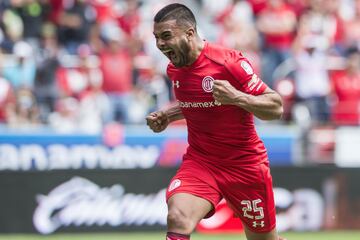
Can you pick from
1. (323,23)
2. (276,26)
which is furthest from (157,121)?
(323,23)

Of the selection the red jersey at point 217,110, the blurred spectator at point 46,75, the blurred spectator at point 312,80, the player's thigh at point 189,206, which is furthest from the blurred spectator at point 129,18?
the player's thigh at point 189,206

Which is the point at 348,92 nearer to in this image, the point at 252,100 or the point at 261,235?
the point at 261,235

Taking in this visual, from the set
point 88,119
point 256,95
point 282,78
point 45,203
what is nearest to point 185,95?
point 256,95

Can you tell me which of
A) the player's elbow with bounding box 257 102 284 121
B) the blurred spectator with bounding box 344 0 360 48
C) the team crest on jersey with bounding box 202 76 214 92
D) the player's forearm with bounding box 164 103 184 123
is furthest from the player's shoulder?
the blurred spectator with bounding box 344 0 360 48

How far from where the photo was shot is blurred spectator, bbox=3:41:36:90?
51.0 feet

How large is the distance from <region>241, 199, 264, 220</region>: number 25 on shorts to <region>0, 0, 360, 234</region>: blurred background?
5.99 metres

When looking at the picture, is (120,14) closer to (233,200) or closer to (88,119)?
(88,119)

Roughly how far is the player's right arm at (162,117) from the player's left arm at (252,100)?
1.11m

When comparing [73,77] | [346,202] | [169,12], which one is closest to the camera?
[169,12]

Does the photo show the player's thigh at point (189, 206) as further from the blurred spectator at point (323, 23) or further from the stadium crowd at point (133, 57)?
the blurred spectator at point (323, 23)

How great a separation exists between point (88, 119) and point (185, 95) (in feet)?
24.4

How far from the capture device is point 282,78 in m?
16.9

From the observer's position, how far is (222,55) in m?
7.94

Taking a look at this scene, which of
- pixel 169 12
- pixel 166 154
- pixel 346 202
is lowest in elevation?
pixel 346 202
